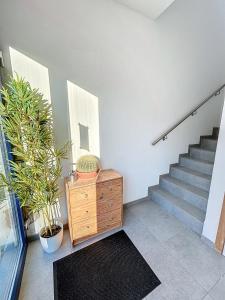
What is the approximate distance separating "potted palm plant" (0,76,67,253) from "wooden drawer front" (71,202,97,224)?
265mm

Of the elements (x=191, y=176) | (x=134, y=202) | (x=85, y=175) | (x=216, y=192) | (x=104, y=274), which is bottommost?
(x=104, y=274)

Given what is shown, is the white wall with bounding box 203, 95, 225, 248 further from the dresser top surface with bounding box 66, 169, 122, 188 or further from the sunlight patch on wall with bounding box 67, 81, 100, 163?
the sunlight patch on wall with bounding box 67, 81, 100, 163

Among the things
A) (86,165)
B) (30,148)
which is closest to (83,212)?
(86,165)

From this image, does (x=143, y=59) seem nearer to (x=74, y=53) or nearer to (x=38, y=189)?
(x=74, y=53)

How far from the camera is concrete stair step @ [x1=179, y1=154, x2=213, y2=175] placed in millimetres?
2549

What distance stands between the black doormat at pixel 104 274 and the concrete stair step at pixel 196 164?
1.69m

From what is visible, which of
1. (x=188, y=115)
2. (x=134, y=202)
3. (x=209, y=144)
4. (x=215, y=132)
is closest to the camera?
(x=134, y=202)

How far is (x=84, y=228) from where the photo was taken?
185cm

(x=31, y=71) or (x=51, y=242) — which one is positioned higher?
(x=31, y=71)

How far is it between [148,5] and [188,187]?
8.39 ft

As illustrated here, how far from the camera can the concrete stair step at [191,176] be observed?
239 centimetres

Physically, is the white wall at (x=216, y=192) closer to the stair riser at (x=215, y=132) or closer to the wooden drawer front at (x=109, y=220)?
the wooden drawer front at (x=109, y=220)

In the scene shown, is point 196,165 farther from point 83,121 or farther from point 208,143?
point 83,121

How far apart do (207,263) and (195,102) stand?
2515 millimetres
